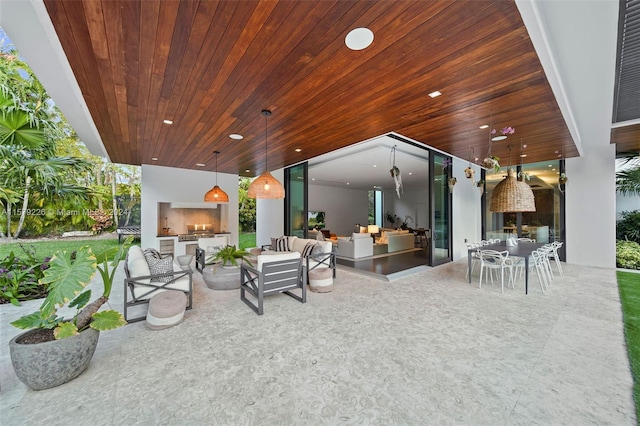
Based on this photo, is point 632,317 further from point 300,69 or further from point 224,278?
point 224,278

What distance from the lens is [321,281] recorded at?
4.57m

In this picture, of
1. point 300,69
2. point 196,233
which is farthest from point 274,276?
point 196,233

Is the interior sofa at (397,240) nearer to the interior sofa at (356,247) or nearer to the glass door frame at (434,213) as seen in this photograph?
the interior sofa at (356,247)

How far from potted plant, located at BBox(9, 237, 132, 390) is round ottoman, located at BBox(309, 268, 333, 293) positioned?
9.60 feet

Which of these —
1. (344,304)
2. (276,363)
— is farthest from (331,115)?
(276,363)

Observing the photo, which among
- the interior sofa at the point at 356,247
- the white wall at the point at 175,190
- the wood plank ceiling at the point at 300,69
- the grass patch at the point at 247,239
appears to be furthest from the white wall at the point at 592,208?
the grass patch at the point at 247,239

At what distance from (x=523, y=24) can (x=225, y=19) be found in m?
2.41

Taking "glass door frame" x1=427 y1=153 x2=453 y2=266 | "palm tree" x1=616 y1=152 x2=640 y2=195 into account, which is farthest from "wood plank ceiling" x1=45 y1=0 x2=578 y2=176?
"palm tree" x1=616 y1=152 x2=640 y2=195

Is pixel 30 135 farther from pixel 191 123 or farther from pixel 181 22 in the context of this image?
pixel 181 22

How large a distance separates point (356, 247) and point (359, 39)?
20.7ft

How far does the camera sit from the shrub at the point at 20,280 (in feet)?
13.1

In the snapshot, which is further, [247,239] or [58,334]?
[247,239]

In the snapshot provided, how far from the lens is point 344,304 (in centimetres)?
391

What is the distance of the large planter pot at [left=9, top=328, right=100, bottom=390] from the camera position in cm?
193
